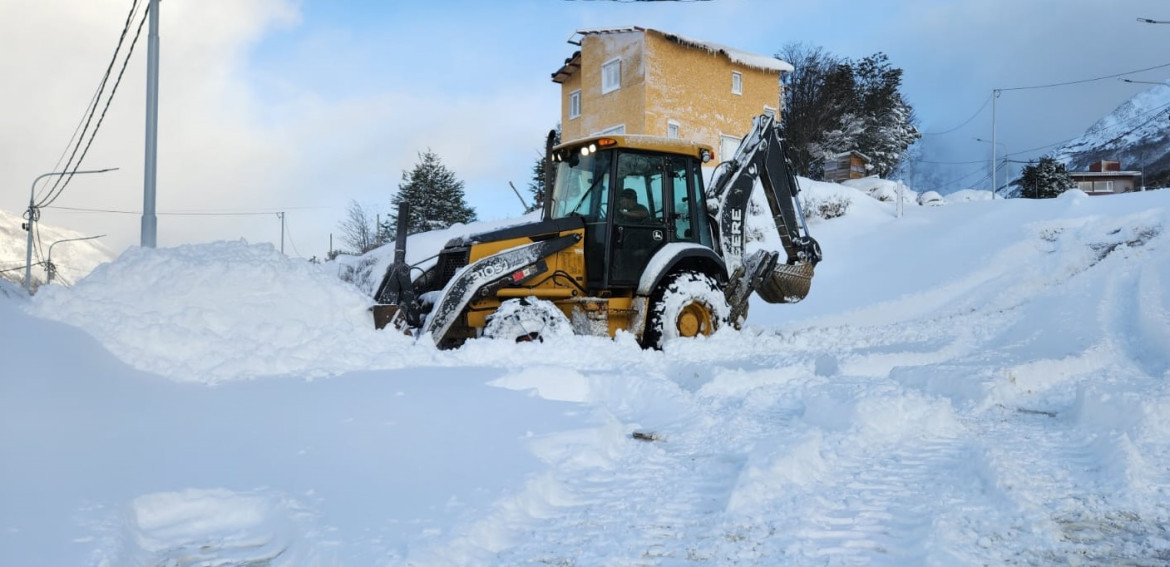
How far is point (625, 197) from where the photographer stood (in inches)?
331

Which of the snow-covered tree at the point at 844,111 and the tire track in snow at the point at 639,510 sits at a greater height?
the snow-covered tree at the point at 844,111

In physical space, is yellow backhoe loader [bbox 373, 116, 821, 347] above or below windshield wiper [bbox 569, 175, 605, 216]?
below

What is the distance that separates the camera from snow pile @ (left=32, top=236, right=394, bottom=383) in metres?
5.64

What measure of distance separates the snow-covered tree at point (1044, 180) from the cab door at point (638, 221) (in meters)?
35.1

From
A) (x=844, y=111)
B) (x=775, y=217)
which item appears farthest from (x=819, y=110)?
(x=775, y=217)

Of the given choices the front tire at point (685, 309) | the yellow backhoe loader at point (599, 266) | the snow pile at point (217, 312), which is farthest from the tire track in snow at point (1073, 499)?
the snow pile at point (217, 312)

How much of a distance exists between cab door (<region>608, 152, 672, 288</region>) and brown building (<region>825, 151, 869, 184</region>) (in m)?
29.4

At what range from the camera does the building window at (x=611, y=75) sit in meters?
27.5

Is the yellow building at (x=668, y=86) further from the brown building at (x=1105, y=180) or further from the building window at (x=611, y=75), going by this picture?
the brown building at (x=1105, y=180)

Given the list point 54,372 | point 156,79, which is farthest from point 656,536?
point 156,79

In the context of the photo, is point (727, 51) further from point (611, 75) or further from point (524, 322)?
point (524, 322)

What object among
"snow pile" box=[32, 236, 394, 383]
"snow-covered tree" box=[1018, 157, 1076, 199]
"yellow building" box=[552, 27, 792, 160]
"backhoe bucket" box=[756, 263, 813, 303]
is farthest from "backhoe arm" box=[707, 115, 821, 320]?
"snow-covered tree" box=[1018, 157, 1076, 199]

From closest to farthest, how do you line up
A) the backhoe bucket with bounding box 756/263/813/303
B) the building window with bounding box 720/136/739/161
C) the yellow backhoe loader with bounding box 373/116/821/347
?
the yellow backhoe loader with bounding box 373/116/821/347 → the backhoe bucket with bounding box 756/263/813/303 → the building window with bounding box 720/136/739/161

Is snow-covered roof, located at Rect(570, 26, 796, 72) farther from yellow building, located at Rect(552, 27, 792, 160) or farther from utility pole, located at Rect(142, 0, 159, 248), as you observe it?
utility pole, located at Rect(142, 0, 159, 248)
